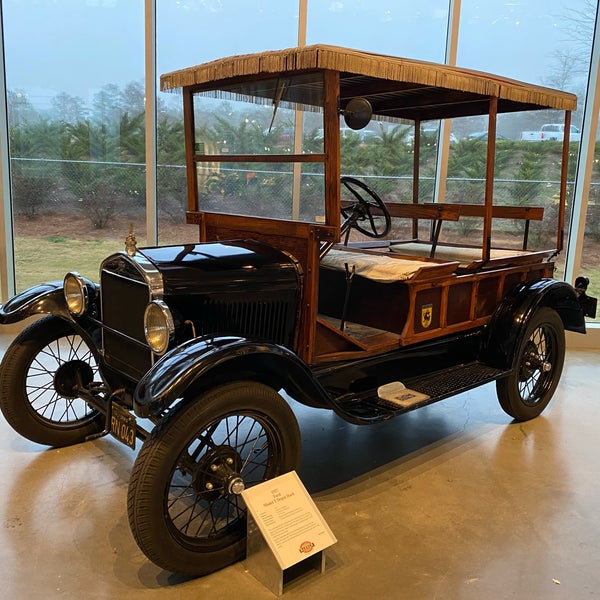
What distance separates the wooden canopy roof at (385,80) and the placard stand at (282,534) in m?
1.62

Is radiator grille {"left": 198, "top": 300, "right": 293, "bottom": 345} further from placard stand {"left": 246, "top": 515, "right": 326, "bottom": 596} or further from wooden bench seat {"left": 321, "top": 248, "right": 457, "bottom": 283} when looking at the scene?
placard stand {"left": 246, "top": 515, "right": 326, "bottom": 596}

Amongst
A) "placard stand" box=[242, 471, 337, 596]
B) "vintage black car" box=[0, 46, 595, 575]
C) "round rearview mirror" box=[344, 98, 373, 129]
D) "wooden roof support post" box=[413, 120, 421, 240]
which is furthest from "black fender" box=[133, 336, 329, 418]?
"wooden roof support post" box=[413, 120, 421, 240]

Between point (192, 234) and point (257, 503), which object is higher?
point (192, 234)

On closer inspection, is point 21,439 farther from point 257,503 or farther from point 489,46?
point 489,46

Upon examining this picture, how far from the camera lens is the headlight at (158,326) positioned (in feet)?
7.70

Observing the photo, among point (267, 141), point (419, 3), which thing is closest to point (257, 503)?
point (267, 141)

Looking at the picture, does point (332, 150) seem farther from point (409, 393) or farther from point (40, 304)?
point (40, 304)

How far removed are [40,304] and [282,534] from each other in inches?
63.6

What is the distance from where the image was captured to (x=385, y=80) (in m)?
3.19

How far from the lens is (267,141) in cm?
488

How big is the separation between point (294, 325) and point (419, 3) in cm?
381

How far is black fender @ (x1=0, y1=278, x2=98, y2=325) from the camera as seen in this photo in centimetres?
288

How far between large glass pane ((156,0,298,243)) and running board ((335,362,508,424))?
2.77 meters

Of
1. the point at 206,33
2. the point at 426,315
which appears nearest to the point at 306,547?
the point at 426,315
